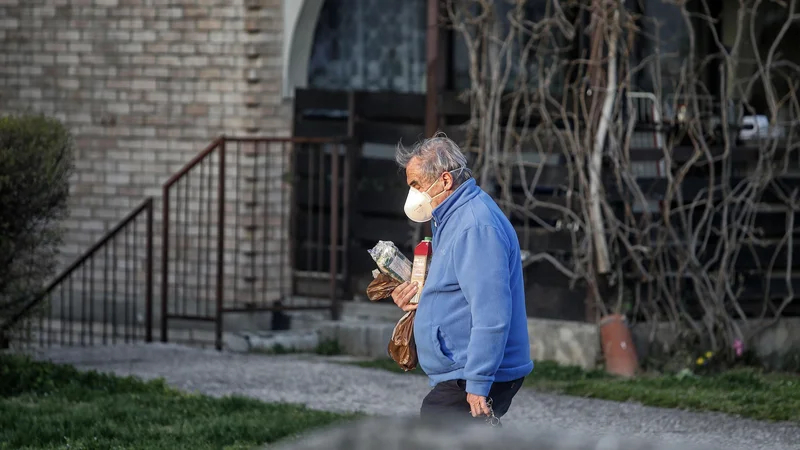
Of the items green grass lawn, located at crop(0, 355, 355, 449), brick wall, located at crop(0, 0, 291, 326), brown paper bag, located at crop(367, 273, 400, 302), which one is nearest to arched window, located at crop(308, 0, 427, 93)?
brick wall, located at crop(0, 0, 291, 326)

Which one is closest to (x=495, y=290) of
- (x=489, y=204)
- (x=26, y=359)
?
(x=489, y=204)

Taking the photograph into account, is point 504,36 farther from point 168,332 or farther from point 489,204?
point 489,204

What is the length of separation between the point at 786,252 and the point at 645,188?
1.19 metres

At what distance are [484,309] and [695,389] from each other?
4.00 m

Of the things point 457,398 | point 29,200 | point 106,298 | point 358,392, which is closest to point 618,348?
point 358,392

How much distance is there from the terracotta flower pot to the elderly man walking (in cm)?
444

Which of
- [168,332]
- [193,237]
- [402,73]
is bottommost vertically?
[168,332]

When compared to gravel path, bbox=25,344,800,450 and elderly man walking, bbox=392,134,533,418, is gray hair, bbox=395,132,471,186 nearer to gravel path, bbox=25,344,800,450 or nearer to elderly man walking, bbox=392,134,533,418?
elderly man walking, bbox=392,134,533,418

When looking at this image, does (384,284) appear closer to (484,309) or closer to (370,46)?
(484,309)

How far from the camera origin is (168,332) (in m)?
11.4

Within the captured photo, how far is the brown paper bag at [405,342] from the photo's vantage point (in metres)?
4.62

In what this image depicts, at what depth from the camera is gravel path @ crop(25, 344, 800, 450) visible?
22.1 ft

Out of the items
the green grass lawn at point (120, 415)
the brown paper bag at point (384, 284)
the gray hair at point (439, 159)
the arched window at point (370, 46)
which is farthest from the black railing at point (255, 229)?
the gray hair at point (439, 159)

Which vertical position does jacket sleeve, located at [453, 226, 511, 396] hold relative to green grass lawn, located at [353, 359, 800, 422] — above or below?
above
